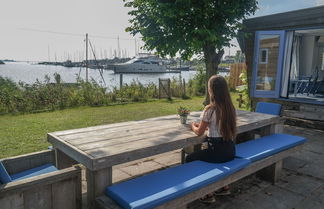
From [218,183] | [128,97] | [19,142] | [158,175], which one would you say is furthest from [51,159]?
[128,97]

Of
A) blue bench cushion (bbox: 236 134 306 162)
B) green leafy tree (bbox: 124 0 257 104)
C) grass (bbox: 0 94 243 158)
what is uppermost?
green leafy tree (bbox: 124 0 257 104)

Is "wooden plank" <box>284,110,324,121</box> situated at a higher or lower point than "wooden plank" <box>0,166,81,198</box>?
lower

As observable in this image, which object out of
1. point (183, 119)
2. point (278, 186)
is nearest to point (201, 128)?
point (183, 119)

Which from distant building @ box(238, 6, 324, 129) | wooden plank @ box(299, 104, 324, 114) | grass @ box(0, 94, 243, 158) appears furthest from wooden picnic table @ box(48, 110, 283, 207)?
distant building @ box(238, 6, 324, 129)

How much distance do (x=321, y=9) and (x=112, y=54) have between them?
58.3 meters

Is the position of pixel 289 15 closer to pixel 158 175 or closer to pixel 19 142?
pixel 158 175

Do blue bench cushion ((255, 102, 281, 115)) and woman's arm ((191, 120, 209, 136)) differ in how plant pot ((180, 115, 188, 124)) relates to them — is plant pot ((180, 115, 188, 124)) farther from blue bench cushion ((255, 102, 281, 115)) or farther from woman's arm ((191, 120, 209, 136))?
blue bench cushion ((255, 102, 281, 115))

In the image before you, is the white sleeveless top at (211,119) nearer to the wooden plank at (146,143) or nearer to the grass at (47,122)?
the wooden plank at (146,143)

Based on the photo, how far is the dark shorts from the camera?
8.63 ft

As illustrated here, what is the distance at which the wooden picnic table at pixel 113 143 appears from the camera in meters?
2.09

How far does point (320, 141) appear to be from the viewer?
17.3ft

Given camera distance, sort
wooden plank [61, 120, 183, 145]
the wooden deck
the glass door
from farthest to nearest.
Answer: the glass door → the wooden deck → wooden plank [61, 120, 183, 145]

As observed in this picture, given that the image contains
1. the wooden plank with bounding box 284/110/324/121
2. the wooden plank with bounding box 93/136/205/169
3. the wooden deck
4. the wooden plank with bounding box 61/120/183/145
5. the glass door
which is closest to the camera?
the wooden plank with bounding box 93/136/205/169

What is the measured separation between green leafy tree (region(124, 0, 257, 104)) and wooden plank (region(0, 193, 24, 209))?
4.15m
